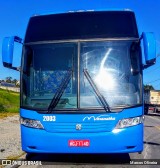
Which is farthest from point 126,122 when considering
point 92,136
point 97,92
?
point 97,92

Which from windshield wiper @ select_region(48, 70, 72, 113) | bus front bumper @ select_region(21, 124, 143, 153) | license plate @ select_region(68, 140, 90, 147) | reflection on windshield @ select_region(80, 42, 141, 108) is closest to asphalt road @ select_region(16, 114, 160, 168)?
bus front bumper @ select_region(21, 124, 143, 153)

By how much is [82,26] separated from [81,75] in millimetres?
1302

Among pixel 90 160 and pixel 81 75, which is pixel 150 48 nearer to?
pixel 81 75

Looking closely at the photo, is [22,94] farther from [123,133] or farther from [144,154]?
[144,154]

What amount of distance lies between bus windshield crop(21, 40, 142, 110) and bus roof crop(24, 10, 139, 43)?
225 mm

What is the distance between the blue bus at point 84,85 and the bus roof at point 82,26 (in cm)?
2

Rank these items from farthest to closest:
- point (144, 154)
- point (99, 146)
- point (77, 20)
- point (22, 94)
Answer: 1. point (144, 154)
2. point (77, 20)
3. point (22, 94)
4. point (99, 146)

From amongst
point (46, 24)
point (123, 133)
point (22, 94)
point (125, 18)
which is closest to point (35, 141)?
point (22, 94)

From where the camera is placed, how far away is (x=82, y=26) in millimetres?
8453

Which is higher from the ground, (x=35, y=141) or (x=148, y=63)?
(x=148, y=63)

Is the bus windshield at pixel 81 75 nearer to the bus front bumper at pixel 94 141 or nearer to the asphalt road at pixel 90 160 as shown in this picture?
the bus front bumper at pixel 94 141

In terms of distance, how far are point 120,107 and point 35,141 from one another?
1.99 meters

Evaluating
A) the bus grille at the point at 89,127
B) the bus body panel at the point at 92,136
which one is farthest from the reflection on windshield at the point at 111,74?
the bus grille at the point at 89,127

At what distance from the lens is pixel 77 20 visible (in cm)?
862
